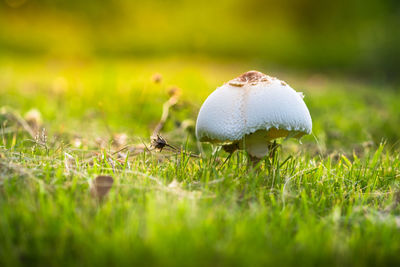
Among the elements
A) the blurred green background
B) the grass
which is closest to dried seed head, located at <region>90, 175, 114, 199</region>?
the grass

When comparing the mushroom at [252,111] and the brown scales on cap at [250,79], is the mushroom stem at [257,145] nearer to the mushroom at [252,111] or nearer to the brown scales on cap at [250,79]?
the mushroom at [252,111]

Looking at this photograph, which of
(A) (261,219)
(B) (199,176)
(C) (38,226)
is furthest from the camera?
(B) (199,176)

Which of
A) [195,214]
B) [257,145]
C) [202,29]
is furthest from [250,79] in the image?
[202,29]

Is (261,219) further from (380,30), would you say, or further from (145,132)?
(380,30)

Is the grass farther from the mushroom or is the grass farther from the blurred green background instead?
the blurred green background

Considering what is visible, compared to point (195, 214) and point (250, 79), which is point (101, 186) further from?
point (250, 79)

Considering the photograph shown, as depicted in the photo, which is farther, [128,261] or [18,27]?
[18,27]

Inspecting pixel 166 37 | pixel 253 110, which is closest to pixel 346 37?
pixel 166 37
